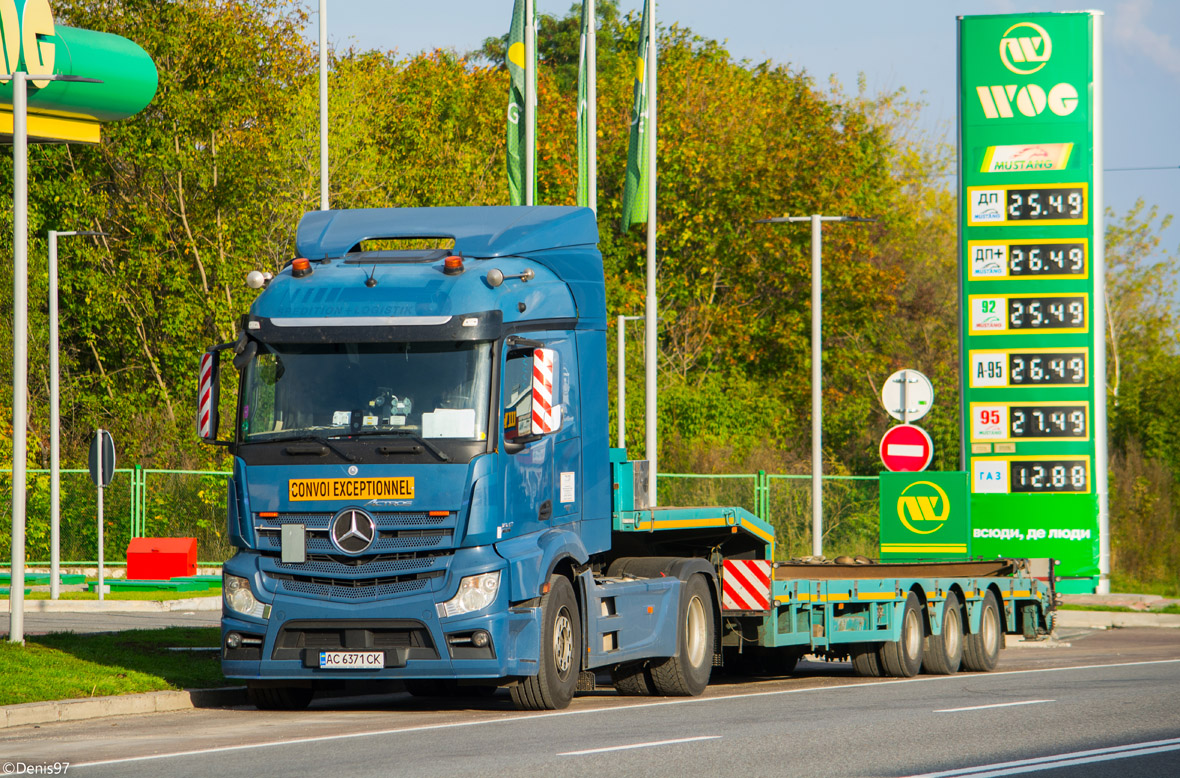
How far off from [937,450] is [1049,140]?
2143 cm

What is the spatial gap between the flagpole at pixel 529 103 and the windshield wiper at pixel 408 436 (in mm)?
13435

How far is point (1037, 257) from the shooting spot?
27.9 meters

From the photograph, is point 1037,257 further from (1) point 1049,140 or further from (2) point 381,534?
(2) point 381,534

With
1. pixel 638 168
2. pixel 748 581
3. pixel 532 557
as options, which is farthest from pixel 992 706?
pixel 638 168

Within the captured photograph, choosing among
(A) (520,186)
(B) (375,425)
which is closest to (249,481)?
(B) (375,425)

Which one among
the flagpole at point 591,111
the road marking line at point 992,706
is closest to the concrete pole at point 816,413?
the flagpole at point 591,111

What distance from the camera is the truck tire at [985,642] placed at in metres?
19.2

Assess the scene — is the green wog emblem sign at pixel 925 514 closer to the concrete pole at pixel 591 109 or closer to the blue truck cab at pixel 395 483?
the concrete pole at pixel 591 109

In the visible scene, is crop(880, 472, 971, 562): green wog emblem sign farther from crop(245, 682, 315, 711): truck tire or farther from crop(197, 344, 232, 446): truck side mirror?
crop(197, 344, 232, 446): truck side mirror

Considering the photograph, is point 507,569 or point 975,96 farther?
point 975,96

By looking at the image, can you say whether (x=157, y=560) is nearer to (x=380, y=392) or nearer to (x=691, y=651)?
(x=691, y=651)

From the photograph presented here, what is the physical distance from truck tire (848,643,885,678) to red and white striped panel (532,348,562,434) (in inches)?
267

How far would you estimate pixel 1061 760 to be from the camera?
10.0 m

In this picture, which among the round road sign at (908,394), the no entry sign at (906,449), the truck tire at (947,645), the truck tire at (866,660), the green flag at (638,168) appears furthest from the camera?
the green flag at (638,168)
